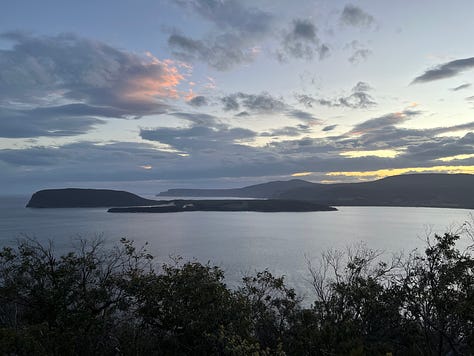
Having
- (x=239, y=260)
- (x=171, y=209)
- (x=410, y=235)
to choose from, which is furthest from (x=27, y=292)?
(x=171, y=209)

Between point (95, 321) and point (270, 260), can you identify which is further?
point (270, 260)

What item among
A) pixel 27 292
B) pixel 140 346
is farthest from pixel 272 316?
pixel 27 292

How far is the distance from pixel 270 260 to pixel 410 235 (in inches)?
1994

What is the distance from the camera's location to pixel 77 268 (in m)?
17.1

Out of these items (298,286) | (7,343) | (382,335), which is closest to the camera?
(7,343)

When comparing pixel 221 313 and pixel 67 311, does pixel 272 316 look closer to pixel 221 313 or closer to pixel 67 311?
pixel 221 313

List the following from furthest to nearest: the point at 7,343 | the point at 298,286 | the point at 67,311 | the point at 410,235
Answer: the point at 410,235, the point at 298,286, the point at 67,311, the point at 7,343

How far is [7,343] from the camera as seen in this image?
10.8 metres

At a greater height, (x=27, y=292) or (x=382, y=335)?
(x=27, y=292)

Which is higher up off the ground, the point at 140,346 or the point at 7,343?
the point at 7,343

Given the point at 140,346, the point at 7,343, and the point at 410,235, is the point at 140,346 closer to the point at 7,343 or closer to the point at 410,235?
the point at 7,343

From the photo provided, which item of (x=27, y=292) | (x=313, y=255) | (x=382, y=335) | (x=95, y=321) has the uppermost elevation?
(x=27, y=292)

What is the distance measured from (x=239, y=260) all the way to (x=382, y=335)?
42.3 meters

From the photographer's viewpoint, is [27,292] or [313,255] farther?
[313,255]
